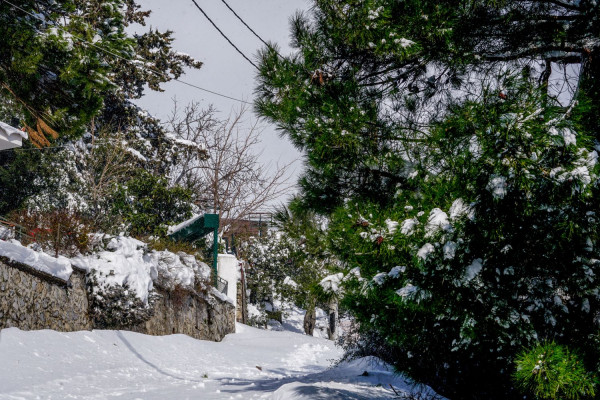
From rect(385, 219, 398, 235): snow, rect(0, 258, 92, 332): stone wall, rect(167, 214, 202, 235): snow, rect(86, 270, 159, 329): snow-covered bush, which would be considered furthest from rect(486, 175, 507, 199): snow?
rect(167, 214, 202, 235): snow

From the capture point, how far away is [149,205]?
15.4 metres

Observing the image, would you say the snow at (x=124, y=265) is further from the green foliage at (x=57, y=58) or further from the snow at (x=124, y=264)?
the green foliage at (x=57, y=58)

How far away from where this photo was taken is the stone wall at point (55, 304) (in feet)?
21.4

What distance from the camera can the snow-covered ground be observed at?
5.06 metres

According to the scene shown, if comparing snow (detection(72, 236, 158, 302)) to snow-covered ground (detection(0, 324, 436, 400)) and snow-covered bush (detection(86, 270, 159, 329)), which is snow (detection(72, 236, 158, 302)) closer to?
snow-covered bush (detection(86, 270, 159, 329))

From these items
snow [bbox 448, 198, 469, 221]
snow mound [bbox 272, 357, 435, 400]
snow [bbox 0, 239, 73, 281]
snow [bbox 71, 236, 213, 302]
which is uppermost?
snow [bbox 71, 236, 213, 302]

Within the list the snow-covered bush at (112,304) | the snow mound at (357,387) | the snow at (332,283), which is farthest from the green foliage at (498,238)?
the snow-covered bush at (112,304)

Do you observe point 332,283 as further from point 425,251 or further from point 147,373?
point 147,373

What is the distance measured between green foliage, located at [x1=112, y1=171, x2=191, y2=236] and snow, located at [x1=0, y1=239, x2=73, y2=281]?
670 centimetres

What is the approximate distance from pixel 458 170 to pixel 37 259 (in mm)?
6723

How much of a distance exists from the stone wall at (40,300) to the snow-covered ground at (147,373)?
0.21m

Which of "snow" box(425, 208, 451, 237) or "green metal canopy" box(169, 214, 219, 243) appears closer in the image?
"snow" box(425, 208, 451, 237)

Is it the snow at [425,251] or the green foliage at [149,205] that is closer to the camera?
the snow at [425,251]

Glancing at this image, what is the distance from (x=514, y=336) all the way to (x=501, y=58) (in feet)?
8.39
